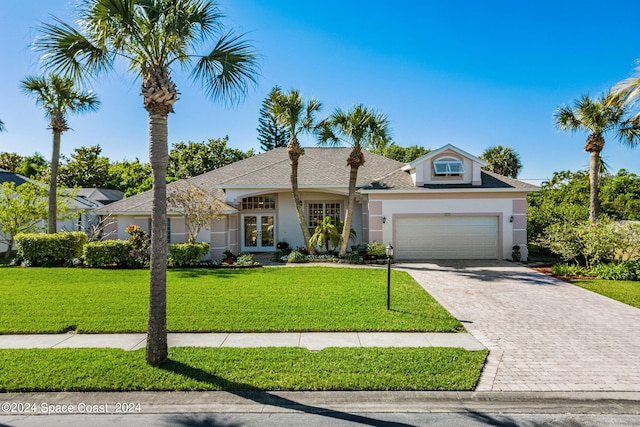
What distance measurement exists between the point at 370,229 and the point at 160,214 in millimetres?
12211

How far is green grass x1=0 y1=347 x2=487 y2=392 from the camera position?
493 centimetres

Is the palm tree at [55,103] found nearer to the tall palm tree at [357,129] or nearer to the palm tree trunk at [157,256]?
the tall palm tree at [357,129]

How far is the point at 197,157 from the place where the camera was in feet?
120

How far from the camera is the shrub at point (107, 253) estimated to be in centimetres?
1442

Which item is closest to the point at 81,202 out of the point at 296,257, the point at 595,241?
the point at 296,257

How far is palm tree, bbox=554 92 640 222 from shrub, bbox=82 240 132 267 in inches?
814

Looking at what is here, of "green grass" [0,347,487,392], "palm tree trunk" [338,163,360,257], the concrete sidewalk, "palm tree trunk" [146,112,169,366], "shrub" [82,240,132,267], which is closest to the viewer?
"green grass" [0,347,487,392]

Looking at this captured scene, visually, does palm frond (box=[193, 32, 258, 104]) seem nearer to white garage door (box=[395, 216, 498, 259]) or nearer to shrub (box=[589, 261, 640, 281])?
white garage door (box=[395, 216, 498, 259])

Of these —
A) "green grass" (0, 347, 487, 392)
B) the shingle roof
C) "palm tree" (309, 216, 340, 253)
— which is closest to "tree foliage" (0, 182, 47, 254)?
the shingle roof

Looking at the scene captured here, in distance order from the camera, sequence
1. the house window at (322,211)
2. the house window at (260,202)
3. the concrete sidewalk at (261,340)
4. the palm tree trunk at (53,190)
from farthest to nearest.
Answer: the house window at (260,202) → the house window at (322,211) → the palm tree trunk at (53,190) → the concrete sidewalk at (261,340)

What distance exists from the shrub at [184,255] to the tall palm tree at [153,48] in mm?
9419

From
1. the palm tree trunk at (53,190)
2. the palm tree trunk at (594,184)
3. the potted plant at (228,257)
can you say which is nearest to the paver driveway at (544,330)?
the palm tree trunk at (594,184)

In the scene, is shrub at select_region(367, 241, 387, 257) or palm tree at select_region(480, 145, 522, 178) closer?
shrub at select_region(367, 241, 387, 257)

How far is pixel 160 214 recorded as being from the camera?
5.62 meters
